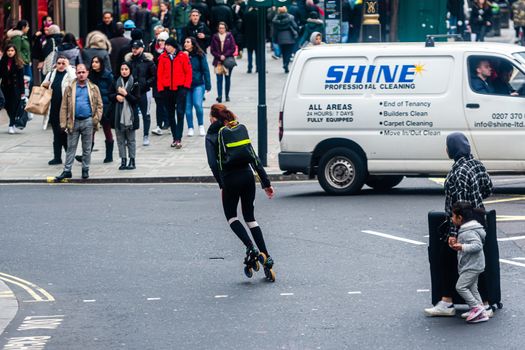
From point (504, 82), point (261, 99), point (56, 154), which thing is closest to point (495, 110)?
point (504, 82)

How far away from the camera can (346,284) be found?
12492 millimetres

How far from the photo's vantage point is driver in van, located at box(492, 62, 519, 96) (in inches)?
705

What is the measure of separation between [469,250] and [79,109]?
10.9 metres

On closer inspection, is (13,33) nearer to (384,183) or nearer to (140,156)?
(140,156)

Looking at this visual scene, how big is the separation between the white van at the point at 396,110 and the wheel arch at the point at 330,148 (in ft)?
0.04

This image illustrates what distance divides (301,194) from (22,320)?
25.9 ft

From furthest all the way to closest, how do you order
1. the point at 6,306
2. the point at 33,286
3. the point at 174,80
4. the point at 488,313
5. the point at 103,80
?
the point at 174,80 < the point at 103,80 < the point at 33,286 < the point at 6,306 < the point at 488,313

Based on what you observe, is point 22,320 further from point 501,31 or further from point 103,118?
point 501,31

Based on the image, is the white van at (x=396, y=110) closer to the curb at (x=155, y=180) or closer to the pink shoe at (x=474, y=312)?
the curb at (x=155, y=180)

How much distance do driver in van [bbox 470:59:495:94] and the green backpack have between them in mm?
5818

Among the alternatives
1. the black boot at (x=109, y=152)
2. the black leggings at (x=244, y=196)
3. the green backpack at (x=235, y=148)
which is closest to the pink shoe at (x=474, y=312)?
the black leggings at (x=244, y=196)

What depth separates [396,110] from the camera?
18031mm

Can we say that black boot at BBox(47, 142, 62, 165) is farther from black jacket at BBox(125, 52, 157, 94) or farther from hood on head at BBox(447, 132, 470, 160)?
hood on head at BBox(447, 132, 470, 160)

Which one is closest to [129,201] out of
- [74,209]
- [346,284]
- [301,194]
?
[74,209]
